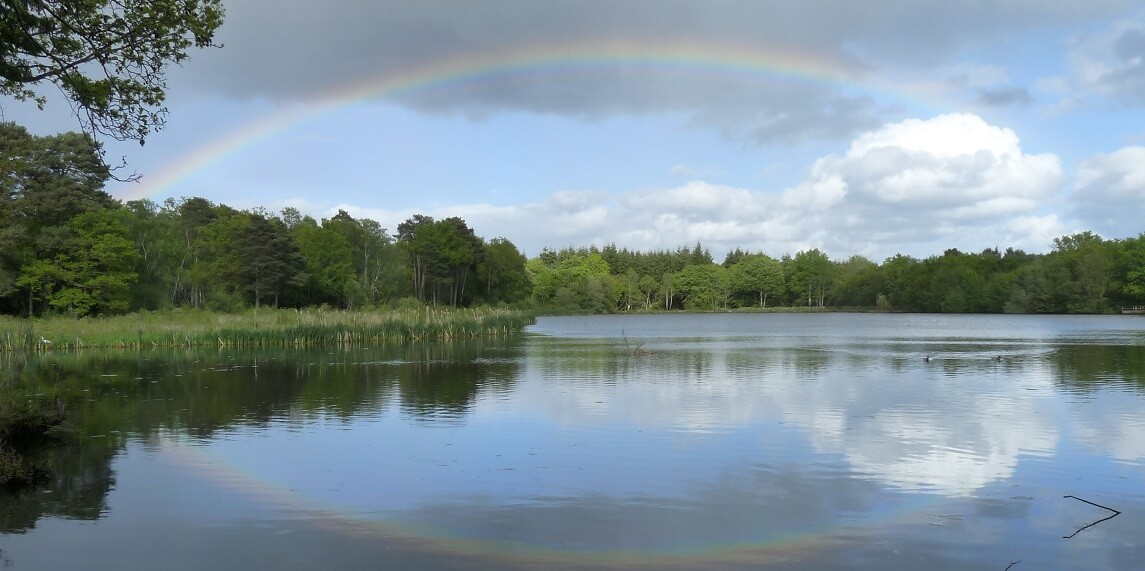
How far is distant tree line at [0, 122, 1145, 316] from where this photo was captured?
155ft

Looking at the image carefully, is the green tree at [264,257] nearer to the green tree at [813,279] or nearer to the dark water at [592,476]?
the dark water at [592,476]

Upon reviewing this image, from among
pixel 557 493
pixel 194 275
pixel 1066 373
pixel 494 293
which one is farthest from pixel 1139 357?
pixel 494 293

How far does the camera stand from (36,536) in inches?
344

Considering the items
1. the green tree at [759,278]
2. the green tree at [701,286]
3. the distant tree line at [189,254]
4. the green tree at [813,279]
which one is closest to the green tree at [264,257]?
the distant tree line at [189,254]

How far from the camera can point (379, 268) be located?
87375mm

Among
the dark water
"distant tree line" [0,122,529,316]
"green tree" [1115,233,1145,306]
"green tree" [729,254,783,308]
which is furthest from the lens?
"green tree" [729,254,783,308]

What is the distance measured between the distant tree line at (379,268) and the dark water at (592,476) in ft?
15.3

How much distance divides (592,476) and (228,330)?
107 feet

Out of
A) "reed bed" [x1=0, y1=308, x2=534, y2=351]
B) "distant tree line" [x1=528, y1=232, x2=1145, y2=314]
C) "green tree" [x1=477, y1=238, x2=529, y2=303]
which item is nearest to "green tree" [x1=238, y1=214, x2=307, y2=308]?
"reed bed" [x1=0, y1=308, x2=534, y2=351]

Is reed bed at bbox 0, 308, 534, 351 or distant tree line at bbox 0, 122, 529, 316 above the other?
distant tree line at bbox 0, 122, 529, 316

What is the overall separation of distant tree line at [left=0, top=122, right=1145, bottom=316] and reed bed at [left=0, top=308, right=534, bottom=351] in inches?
209

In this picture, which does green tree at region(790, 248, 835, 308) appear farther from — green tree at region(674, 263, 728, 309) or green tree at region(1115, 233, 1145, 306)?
green tree at region(1115, 233, 1145, 306)

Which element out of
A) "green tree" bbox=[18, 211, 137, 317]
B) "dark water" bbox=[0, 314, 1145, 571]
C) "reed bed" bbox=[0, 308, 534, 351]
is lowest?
"dark water" bbox=[0, 314, 1145, 571]

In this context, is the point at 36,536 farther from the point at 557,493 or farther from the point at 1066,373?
the point at 1066,373
